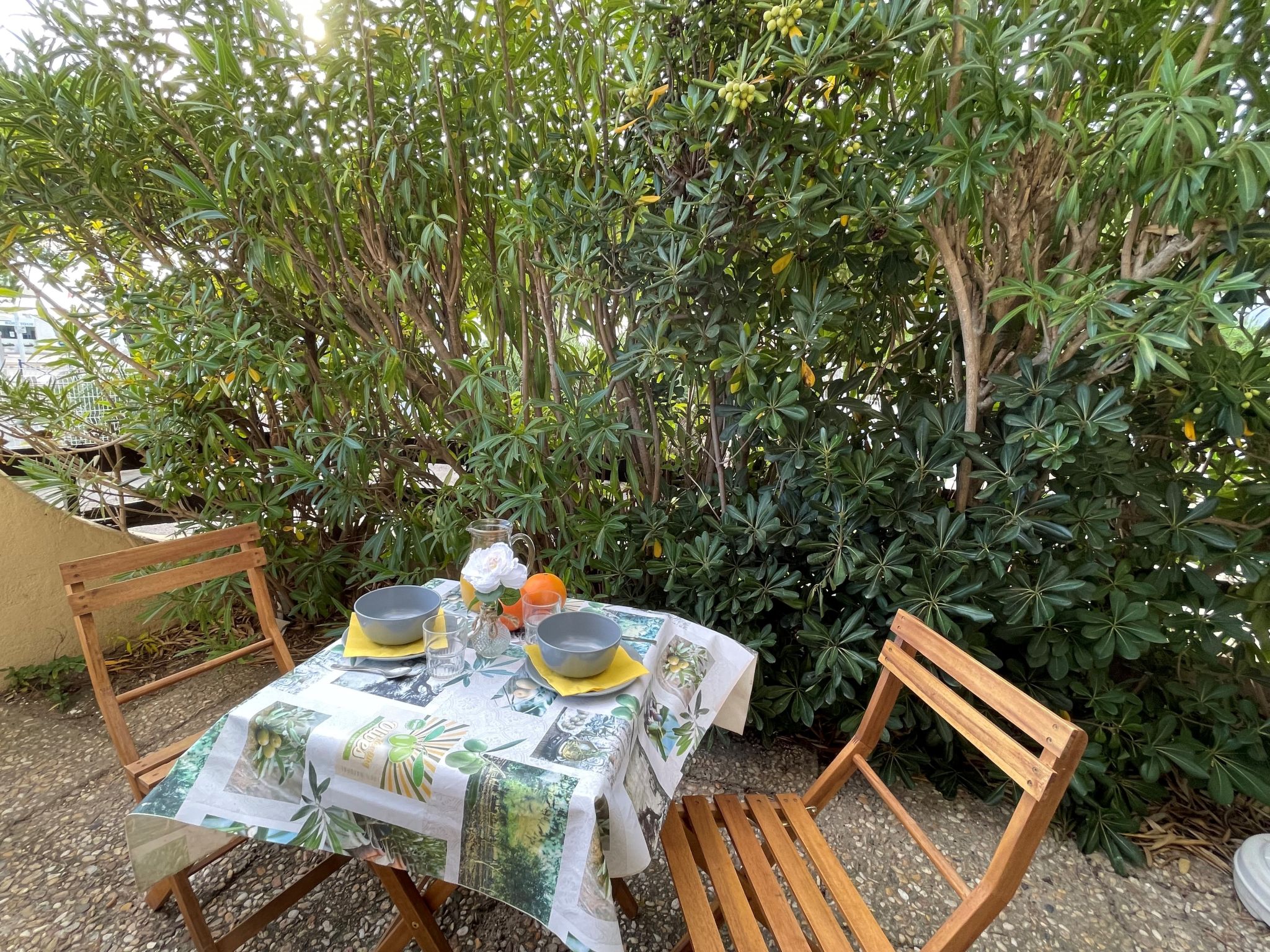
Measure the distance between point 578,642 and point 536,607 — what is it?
0.13 meters

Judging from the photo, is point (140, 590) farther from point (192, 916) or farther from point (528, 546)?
point (528, 546)

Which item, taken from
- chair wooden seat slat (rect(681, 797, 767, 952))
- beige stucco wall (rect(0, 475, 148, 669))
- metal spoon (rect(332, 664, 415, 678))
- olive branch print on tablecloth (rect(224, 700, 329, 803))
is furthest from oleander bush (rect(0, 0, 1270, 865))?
olive branch print on tablecloth (rect(224, 700, 329, 803))

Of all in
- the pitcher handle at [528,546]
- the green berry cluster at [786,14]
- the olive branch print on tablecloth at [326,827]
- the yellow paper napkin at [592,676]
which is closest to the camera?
the olive branch print on tablecloth at [326,827]

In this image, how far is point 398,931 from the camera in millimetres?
1116

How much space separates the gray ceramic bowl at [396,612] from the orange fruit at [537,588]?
6.3 inches

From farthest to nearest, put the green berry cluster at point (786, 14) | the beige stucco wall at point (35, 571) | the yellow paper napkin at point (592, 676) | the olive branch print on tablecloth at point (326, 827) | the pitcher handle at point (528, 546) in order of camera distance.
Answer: the beige stucco wall at point (35, 571) → the pitcher handle at point (528, 546) → the green berry cluster at point (786, 14) → the yellow paper napkin at point (592, 676) → the olive branch print on tablecloth at point (326, 827)

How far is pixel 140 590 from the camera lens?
1.29 meters

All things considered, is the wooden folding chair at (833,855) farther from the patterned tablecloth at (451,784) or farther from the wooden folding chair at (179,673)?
the wooden folding chair at (179,673)

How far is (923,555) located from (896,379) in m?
0.53

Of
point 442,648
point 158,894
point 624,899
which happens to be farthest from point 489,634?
A: point 158,894

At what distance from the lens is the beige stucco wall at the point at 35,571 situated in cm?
214

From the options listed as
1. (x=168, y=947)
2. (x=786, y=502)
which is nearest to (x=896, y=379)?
(x=786, y=502)

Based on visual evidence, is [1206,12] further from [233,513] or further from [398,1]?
[233,513]

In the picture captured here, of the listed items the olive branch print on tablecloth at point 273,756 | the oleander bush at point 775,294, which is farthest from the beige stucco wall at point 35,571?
the olive branch print on tablecloth at point 273,756
